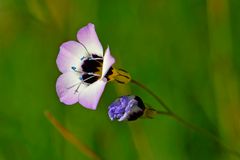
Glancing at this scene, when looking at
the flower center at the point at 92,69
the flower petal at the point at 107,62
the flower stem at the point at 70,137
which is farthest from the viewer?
the flower stem at the point at 70,137

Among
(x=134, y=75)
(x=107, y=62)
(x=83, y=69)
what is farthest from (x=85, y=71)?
(x=134, y=75)

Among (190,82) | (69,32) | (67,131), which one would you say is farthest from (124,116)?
(69,32)

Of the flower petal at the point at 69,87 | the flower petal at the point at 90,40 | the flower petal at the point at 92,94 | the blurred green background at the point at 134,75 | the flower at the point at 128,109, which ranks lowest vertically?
the blurred green background at the point at 134,75

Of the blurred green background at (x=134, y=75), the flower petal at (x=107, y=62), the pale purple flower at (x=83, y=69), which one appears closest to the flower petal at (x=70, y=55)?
the pale purple flower at (x=83, y=69)

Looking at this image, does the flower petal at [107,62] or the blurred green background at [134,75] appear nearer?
the flower petal at [107,62]

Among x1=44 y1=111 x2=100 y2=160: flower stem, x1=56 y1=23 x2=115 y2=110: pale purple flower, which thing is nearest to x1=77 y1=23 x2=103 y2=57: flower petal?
x1=56 y1=23 x2=115 y2=110: pale purple flower

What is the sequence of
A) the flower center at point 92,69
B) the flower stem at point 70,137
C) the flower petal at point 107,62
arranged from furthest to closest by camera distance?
1. the flower stem at point 70,137
2. the flower center at point 92,69
3. the flower petal at point 107,62

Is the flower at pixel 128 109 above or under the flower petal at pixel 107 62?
under

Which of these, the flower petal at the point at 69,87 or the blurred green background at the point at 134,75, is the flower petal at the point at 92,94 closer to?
the flower petal at the point at 69,87

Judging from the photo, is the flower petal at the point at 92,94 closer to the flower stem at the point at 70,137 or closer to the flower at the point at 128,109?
the flower at the point at 128,109
